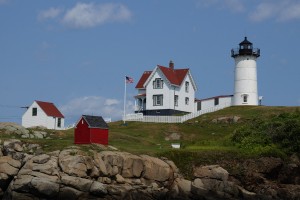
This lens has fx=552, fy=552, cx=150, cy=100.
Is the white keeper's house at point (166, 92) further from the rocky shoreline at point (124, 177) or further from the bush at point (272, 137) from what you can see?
the rocky shoreline at point (124, 177)

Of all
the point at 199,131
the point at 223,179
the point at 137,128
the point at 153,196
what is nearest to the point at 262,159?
the point at 223,179

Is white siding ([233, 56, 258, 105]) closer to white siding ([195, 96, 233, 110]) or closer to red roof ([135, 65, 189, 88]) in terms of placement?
white siding ([195, 96, 233, 110])

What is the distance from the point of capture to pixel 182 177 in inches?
1474

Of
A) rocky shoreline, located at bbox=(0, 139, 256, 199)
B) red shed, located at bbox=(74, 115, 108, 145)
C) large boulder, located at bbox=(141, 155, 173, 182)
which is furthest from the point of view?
red shed, located at bbox=(74, 115, 108, 145)

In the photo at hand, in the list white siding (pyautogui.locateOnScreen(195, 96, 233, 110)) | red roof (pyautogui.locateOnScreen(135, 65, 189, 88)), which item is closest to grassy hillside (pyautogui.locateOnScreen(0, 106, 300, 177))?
red roof (pyautogui.locateOnScreen(135, 65, 189, 88))

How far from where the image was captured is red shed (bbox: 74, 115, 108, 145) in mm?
42125

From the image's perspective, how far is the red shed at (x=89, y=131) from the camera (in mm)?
42125

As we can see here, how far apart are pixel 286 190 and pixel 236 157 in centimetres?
450

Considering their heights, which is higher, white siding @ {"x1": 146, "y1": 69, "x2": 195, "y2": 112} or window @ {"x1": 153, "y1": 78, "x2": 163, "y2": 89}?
window @ {"x1": 153, "y1": 78, "x2": 163, "y2": 89}

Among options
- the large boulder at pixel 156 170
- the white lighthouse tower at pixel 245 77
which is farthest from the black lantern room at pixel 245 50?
the large boulder at pixel 156 170

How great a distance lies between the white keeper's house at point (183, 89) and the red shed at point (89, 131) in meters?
31.6

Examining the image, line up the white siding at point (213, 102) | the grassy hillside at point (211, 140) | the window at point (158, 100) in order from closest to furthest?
the grassy hillside at point (211, 140)
the window at point (158, 100)
the white siding at point (213, 102)

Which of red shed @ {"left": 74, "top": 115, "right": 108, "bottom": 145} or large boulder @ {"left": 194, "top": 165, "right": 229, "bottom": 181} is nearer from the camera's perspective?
large boulder @ {"left": 194, "top": 165, "right": 229, "bottom": 181}

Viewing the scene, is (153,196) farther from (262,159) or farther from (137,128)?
(137,128)
